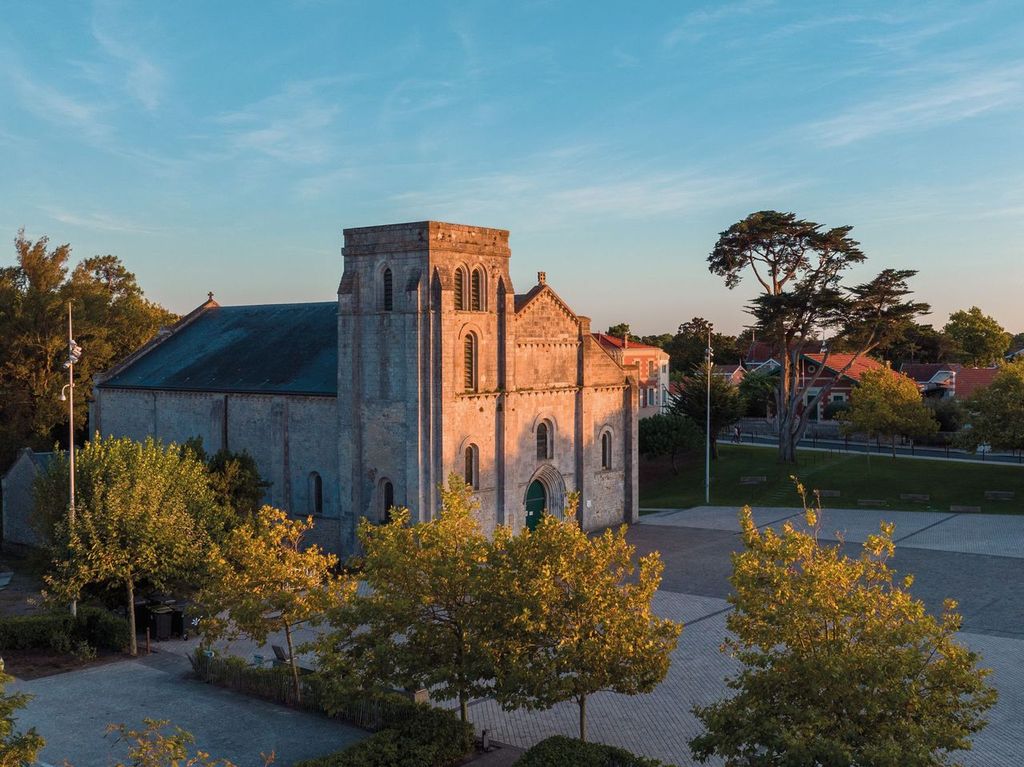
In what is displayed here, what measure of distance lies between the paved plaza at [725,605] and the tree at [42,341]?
35.9 meters

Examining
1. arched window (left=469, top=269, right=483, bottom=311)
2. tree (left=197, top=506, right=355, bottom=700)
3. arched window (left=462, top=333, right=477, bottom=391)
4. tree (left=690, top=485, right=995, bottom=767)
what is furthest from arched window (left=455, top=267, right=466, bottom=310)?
tree (left=690, top=485, right=995, bottom=767)

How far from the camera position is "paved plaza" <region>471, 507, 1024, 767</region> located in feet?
74.1

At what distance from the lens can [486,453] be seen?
41625 mm

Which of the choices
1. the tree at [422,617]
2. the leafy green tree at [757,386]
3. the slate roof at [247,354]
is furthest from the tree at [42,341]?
the leafy green tree at [757,386]

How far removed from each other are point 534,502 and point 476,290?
1111cm

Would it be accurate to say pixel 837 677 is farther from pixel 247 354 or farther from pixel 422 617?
pixel 247 354

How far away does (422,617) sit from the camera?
69.2ft

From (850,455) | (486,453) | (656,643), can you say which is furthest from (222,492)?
(850,455)

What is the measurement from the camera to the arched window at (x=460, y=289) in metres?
39.8

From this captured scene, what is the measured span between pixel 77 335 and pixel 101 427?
847 centimetres

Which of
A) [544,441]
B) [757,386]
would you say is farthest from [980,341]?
[544,441]

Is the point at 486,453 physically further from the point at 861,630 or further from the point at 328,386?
the point at 861,630

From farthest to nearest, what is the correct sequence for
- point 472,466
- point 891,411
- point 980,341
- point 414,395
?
1. point 980,341
2. point 891,411
3. point 472,466
4. point 414,395

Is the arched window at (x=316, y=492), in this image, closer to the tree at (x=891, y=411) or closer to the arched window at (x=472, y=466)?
the arched window at (x=472, y=466)
